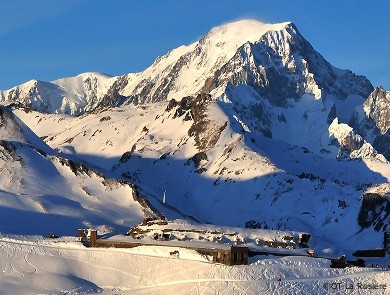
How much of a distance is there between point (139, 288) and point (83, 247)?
16.7 m

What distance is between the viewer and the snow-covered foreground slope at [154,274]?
392 ft

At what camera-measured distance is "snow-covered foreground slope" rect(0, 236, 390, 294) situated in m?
119

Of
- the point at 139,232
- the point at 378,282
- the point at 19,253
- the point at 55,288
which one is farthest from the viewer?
the point at 139,232

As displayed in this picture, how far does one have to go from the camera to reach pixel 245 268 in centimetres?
12650

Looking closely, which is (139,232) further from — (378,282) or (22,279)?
(378,282)

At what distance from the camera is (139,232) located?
153625mm

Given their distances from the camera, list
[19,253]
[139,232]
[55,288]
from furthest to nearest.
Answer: [139,232] → [19,253] → [55,288]

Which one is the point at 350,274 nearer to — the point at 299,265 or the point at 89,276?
the point at 299,265

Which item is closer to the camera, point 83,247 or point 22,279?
point 22,279

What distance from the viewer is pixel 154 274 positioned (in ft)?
426

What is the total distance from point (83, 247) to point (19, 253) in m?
8.07

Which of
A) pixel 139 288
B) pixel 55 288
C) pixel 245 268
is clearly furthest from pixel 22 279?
pixel 245 268

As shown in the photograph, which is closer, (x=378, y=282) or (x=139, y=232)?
(x=378, y=282)

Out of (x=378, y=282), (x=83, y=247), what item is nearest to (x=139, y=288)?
(x=83, y=247)
